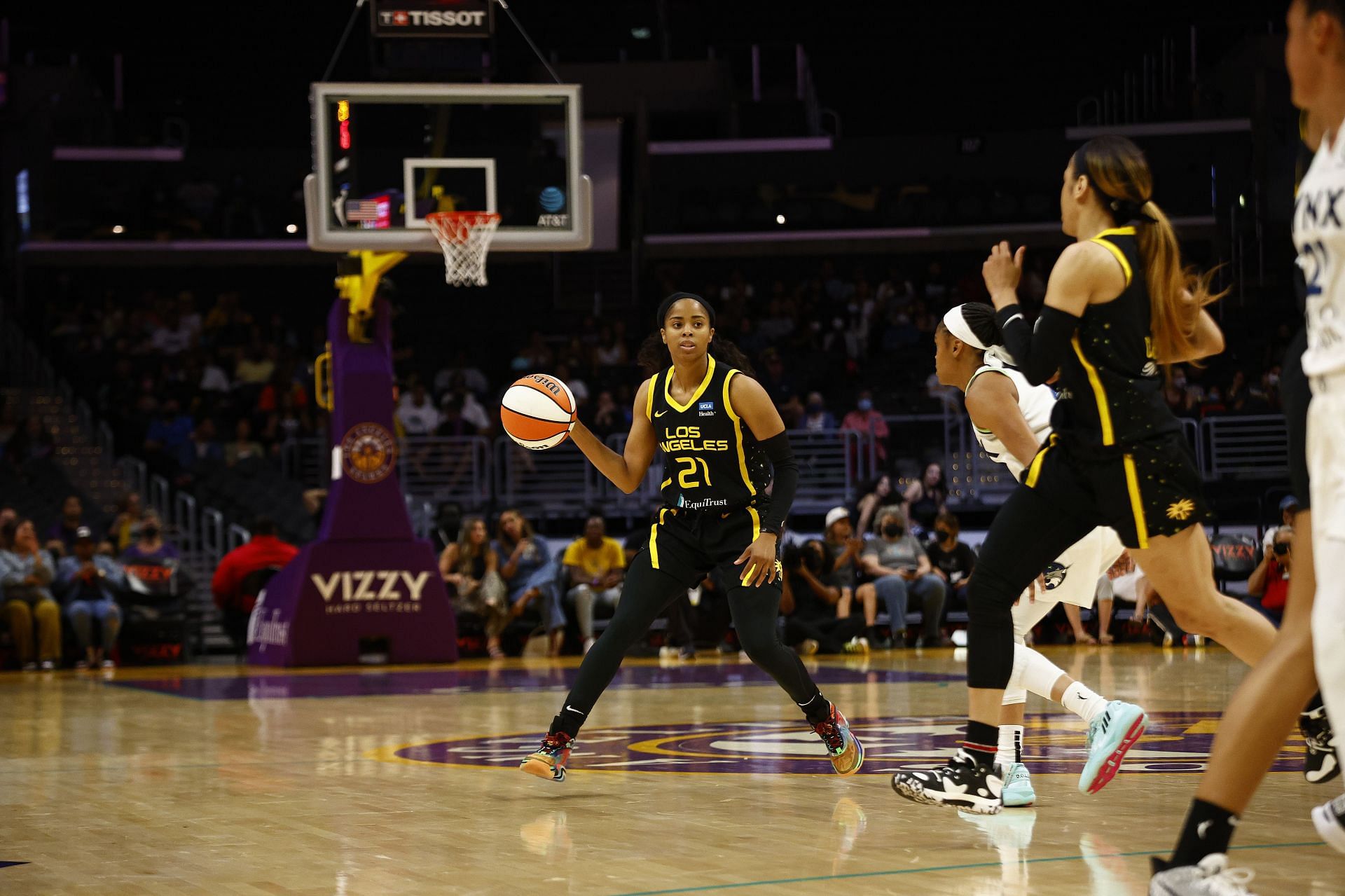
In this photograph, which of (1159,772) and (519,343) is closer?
(1159,772)

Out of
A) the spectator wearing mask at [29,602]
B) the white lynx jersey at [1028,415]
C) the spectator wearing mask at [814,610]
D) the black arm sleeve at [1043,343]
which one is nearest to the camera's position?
the black arm sleeve at [1043,343]

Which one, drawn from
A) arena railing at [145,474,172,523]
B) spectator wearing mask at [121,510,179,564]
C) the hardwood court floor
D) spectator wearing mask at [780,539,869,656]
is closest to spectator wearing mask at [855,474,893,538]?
spectator wearing mask at [780,539,869,656]

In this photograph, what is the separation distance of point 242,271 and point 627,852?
26.6m

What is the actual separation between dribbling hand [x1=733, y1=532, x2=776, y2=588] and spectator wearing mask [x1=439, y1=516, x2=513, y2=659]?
10800 mm

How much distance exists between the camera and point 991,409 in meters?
6.07

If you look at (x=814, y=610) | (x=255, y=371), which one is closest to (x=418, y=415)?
(x=255, y=371)

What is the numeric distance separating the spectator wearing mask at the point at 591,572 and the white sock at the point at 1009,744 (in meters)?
11.0

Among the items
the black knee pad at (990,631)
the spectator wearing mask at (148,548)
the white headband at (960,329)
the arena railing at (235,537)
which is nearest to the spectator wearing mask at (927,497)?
the arena railing at (235,537)

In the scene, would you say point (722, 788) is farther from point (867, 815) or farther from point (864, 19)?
point (864, 19)

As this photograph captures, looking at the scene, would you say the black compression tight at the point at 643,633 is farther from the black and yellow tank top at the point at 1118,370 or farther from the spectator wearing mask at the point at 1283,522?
the spectator wearing mask at the point at 1283,522

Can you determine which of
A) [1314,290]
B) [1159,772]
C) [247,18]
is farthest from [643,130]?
[1314,290]

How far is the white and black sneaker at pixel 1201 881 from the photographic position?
3594mm

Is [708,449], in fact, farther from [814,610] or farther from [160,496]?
[160,496]

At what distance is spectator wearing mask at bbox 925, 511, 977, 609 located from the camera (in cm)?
1770
